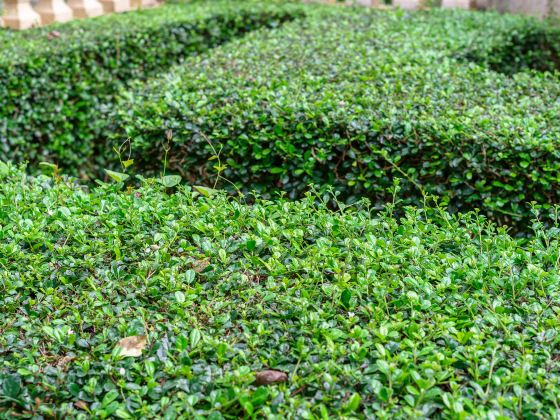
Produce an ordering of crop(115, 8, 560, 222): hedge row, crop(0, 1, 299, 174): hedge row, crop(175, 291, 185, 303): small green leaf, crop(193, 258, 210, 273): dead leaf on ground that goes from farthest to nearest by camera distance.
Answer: crop(0, 1, 299, 174): hedge row < crop(115, 8, 560, 222): hedge row < crop(193, 258, 210, 273): dead leaf on ground < crop(175, 291, 185, 303): small green leaf

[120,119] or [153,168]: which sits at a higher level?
[120,119]

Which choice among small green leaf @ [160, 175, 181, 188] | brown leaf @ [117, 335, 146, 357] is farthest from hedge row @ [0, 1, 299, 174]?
brown leaf @ [117, 335, 146, 357]

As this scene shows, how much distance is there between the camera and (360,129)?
13.3 ft

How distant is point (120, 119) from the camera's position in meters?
4.46

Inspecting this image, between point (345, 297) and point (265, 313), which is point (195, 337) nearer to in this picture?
point (265, 313)

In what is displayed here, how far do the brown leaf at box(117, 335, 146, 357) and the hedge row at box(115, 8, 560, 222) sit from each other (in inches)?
80.8

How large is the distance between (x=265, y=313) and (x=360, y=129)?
2.08m

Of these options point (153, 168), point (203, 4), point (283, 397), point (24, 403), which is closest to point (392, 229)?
point (283, 397)

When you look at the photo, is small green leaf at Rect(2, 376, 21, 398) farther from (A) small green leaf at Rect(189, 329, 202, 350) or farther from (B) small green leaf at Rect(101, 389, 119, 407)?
(A) small green leaf at Rect(189, 329, 202, 350)

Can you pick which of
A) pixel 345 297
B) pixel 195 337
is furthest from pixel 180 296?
pixel 345 297

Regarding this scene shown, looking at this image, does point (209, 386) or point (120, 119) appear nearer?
point (209, 386)

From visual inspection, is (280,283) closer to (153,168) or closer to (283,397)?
(283,397)

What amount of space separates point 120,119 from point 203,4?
17.3 ft

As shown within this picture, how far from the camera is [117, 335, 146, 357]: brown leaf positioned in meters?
2.02
